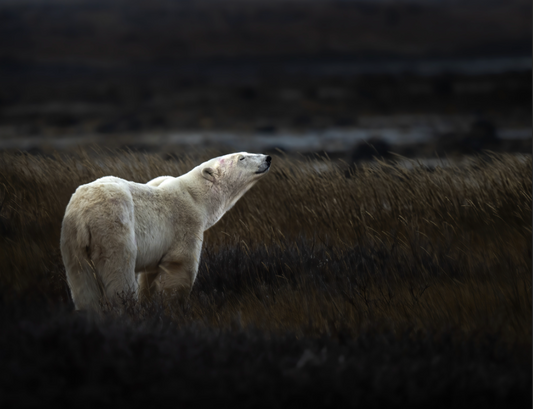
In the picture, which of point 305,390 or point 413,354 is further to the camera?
point 413,354

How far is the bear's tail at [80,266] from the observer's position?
3613mm

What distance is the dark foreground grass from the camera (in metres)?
2.31

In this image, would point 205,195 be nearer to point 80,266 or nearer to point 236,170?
point 236,170

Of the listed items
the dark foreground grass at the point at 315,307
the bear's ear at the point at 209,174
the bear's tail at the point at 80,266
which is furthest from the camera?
the bear's ear at the point at 209,174

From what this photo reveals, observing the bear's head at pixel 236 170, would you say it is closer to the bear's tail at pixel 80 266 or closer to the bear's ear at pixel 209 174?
the bear's ear at pixel 209 174

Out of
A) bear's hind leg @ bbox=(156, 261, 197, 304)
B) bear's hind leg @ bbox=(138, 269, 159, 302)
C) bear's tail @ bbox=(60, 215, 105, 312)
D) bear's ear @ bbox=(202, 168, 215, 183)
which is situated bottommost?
bear's hind leg @ bbox=(138, 269, 159, 302)

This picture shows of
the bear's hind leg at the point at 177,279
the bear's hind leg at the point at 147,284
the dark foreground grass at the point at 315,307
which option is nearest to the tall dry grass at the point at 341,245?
the dark foreground grass at the point at 315,307

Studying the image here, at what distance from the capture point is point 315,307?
3.46m

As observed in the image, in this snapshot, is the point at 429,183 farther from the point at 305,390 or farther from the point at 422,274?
the point at 305,390

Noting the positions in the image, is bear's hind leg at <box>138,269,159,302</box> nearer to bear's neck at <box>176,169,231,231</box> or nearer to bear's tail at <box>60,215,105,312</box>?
bear's neck at <box>176,169,231,231</box>

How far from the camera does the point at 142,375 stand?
233cm

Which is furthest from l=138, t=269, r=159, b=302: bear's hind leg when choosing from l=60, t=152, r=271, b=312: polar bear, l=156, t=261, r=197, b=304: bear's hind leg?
l=156, t=261, r=197, b=304: bear's hind leg

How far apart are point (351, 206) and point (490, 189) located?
61.6 inches

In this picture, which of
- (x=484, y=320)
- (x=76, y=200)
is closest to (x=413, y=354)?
(x=484, y=320)
